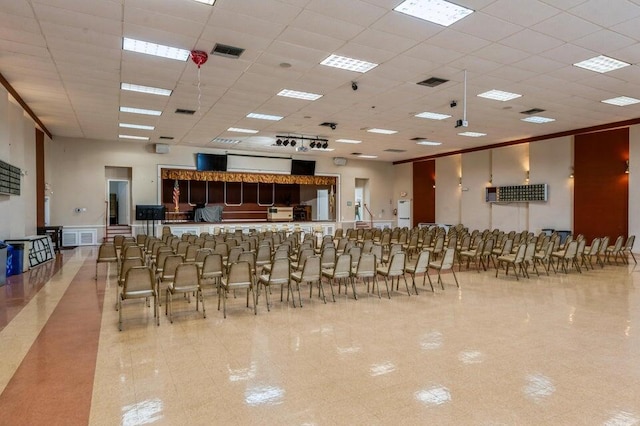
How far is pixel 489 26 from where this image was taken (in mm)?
5820

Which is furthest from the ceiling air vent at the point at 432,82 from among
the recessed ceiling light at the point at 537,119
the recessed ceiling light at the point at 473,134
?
the recessed ceiling light at the point at 473,134

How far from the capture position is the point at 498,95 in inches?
378

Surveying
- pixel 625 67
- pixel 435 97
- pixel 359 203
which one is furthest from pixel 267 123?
pixel 359 203

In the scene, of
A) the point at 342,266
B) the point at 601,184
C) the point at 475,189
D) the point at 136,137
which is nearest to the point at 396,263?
the point at 342,266

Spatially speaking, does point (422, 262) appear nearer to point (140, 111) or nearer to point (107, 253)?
point (107, 253)

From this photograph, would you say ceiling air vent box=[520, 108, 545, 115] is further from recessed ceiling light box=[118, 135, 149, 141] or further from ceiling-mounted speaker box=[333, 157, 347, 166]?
recessed ceiling light box=[118, 135, 149, 141]

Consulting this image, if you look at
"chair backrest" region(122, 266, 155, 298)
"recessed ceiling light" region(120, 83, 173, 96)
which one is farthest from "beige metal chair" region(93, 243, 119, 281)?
"chair backrest" region(122, 266, 155, 298)

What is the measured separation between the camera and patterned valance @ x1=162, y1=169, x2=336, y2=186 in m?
18.2

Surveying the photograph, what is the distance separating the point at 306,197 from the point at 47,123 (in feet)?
46.2

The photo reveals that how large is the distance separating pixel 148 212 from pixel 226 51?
36.9 feet

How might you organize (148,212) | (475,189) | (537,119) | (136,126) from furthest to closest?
(475,189) < (148,212) < (136,126) < (537,119)

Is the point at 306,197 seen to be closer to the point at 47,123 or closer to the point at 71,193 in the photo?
the point at 71,193

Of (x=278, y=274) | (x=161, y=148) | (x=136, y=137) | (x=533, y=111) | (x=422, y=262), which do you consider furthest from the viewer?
(x=161, y=148)

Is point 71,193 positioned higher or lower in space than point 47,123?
lower
